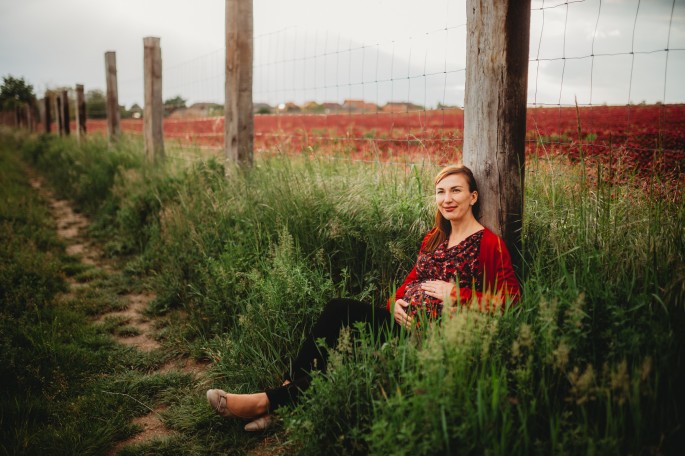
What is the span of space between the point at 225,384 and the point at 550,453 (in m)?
1.91

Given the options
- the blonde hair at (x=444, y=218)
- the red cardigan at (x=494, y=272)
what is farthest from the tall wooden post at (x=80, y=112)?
the red cardigan at (x=494, y=272)

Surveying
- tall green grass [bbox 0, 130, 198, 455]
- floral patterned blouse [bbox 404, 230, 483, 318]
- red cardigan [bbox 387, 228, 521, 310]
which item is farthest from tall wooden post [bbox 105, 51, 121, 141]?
red cardigan [bbox 387, 228, 521, 310]

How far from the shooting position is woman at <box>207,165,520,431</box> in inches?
94.1

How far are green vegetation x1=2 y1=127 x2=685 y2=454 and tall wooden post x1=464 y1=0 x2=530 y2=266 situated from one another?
270mm

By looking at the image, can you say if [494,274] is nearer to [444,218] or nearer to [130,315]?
[444,218]

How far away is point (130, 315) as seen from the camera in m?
4.08

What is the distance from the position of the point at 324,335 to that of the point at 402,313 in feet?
1.51

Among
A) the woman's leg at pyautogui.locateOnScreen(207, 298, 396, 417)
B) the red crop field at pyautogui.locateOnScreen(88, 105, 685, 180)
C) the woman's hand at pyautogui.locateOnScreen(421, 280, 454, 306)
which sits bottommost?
the woman's leg at pyautogui.locateOnScreen(207, 298, 396, 417)

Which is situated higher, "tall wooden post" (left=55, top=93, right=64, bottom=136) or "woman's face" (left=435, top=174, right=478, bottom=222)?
"tall wooden post" (left=55, top=93, right=64, bottom=136)

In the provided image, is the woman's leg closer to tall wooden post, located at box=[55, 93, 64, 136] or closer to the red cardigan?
the red cardigan

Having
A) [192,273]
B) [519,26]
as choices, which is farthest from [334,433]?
[192,273]

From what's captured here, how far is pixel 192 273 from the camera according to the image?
416cm

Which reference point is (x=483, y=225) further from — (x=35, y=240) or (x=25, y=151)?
(x=25, y=151)

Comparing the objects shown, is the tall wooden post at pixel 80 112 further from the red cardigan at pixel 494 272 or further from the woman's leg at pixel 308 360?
the red cardigan at pixel 494 272
